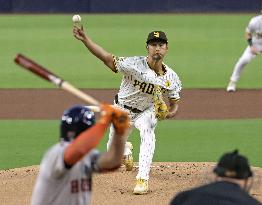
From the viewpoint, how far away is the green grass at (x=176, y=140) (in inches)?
413

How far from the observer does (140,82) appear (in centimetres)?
874

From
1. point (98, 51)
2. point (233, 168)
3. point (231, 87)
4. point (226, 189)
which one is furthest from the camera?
point (231, 87)

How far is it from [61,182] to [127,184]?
4156 millimetres

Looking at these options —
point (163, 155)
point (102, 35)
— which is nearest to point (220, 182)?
point (163, 155)

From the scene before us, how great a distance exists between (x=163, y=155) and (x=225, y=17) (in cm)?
2081

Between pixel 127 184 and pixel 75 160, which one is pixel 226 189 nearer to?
pixel 75 160

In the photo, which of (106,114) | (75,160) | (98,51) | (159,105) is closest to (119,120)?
(106,114)

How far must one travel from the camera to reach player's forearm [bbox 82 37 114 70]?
25.9ft

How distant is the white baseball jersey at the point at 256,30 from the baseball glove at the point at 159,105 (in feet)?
24.4

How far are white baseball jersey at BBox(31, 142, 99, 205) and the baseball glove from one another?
3.70 metres

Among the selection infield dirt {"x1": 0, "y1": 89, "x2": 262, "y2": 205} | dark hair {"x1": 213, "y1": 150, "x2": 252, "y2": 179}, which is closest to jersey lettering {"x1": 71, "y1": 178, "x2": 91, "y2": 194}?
infield dirt {"x1": 0, "y1": 89, "x2": 262, "y2": 205}

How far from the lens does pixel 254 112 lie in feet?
45.5

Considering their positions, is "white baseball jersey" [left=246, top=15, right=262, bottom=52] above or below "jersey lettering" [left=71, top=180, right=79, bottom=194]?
above

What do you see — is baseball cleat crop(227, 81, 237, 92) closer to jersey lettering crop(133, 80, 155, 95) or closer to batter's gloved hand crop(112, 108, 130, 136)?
jersey lettering crop(133, 80, 155, 95)
